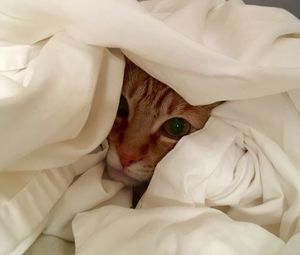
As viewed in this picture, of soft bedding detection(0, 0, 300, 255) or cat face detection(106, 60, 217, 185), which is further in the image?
cat face detection(106, 60, 217, 185)

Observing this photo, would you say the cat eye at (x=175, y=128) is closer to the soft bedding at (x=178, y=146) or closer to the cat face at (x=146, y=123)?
the cat face at (x=146, y=123)

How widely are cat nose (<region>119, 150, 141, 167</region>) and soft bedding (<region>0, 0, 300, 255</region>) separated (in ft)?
0.29

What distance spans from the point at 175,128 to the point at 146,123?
7cm

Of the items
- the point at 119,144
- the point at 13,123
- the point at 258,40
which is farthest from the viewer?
the point at 119,144

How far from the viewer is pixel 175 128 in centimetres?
100

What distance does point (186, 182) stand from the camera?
Result: 2.48 feet

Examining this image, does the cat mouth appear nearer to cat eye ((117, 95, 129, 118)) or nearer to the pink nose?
the pink nose

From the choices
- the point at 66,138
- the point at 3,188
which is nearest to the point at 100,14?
the point at 66,138

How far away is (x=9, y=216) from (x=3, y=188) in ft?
0.14

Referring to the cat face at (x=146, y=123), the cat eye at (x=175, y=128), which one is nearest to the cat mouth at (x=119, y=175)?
the cat face at (x=146, y=123)

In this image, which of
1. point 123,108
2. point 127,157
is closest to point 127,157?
point 127,157

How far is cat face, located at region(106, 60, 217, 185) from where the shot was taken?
95cm

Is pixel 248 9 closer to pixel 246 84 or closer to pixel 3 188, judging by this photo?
pixel 246 84

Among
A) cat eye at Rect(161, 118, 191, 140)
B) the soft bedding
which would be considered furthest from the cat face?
the soft bedding
